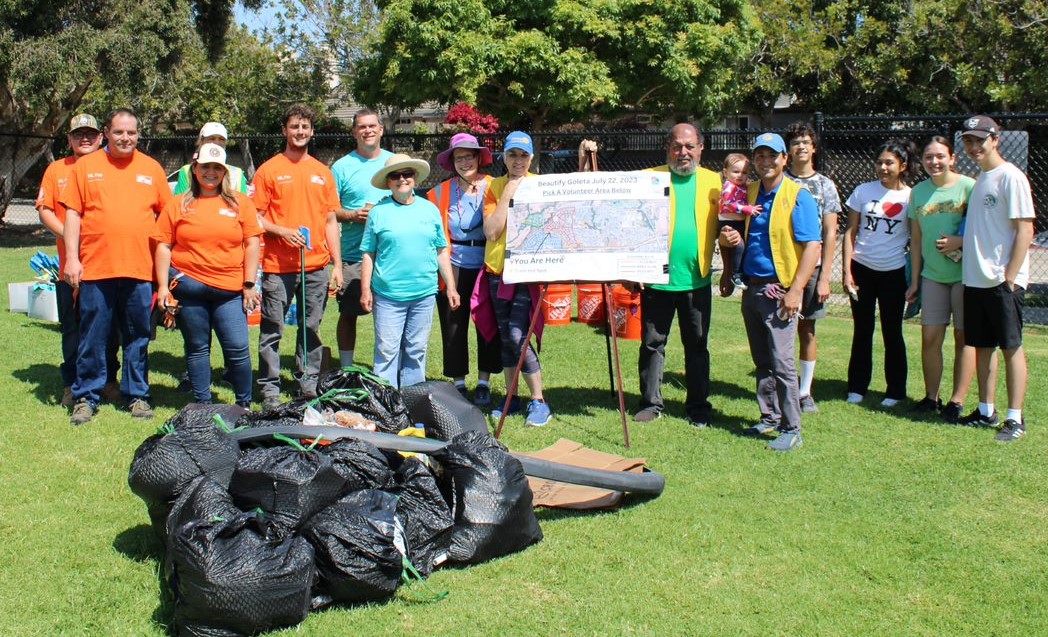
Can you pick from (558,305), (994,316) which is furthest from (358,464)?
(558,305)

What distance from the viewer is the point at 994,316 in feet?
21.3

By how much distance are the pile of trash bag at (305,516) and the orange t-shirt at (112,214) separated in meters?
2.04

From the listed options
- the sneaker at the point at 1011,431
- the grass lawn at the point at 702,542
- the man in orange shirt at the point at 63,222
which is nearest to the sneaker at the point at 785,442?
the grass lawn at the point at 702,542

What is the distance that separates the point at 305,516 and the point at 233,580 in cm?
52

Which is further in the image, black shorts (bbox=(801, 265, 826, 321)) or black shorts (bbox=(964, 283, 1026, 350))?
black shorts (bbox=(801, 265, 826, 321))

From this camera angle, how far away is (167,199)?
6906 millimetres

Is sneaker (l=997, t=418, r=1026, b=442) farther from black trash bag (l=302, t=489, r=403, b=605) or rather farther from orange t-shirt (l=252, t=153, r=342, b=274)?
orange t-shirt (l=252, t=153, r=342, b=274)

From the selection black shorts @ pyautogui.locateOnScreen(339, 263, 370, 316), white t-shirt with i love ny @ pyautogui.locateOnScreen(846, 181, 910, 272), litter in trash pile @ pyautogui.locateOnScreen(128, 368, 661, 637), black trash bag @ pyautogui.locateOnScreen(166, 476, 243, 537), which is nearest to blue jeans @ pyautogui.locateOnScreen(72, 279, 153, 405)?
black shorts @ pyautogui.locateOnScreen(339, 263, 370, 316)

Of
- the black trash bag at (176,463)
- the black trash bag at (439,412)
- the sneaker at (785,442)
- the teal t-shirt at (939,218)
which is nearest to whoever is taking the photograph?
the black trash bag at (176,463)

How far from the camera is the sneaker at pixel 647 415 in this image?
695 cm

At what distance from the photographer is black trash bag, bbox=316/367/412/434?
542 cm

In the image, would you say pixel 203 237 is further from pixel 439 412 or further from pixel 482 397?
pixel 482 397

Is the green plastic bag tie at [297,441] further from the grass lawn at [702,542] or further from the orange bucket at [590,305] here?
the orange bucket at [590,305]

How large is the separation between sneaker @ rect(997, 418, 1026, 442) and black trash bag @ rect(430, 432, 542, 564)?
351 cm
